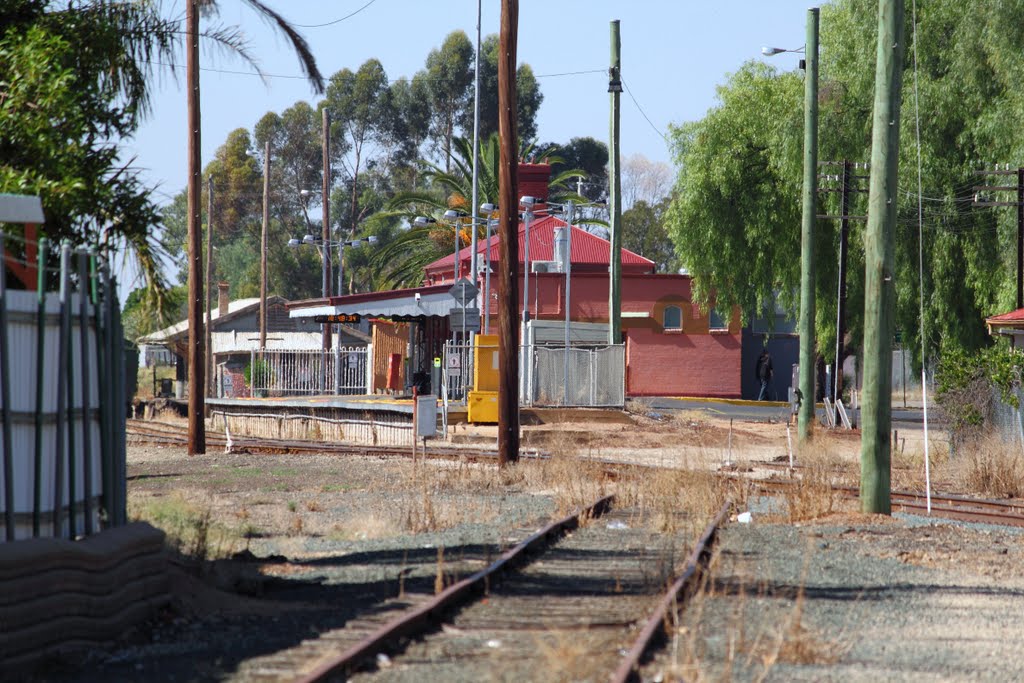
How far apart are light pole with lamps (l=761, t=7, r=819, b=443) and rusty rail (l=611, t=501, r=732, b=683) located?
14.3 m

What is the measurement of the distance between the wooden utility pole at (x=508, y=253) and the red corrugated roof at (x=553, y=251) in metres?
30.6

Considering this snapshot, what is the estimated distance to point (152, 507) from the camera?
564 inches

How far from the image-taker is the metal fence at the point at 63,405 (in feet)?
26.7

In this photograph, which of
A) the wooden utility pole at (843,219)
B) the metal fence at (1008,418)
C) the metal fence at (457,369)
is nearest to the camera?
the metal fence at (1008,418)

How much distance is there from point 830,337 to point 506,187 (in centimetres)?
2264

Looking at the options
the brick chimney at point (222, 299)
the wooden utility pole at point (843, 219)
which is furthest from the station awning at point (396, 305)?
the brick chimney at point (222, 299)

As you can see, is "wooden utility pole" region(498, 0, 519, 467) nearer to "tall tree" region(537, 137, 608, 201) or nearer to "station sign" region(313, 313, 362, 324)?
"station sign" region(313, 313, 362, 324)

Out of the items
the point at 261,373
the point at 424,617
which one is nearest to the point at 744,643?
the point at 424,617

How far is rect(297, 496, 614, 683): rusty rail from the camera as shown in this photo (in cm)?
693

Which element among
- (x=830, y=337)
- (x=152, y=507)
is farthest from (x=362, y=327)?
(x=152, y=507)

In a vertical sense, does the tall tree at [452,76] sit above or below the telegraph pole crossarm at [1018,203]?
above

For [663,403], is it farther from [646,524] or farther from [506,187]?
[646,524]

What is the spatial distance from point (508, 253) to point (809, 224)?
906cm

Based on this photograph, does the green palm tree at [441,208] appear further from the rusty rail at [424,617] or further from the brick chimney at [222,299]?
the rusty rail at [424,617]
